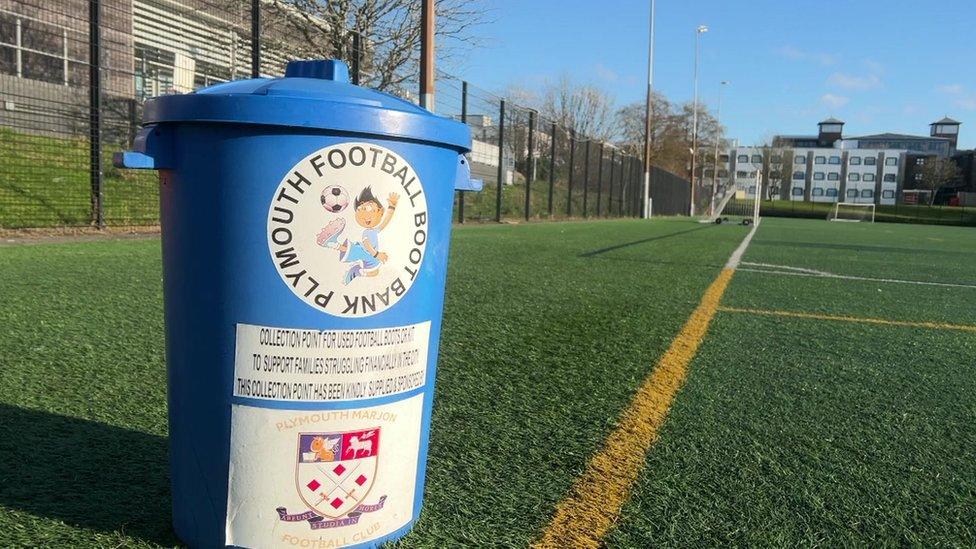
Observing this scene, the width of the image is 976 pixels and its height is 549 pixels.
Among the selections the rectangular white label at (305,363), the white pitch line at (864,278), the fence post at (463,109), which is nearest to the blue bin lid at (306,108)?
the rectangular white label at (305,363)

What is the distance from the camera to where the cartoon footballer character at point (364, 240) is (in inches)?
57.5

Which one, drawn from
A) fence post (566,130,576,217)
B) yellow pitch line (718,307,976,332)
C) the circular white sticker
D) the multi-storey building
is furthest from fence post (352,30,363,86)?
the multi-storey building

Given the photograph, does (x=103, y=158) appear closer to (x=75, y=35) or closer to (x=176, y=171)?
(x=75, y=35)

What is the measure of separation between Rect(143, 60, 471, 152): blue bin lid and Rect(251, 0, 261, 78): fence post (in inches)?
391

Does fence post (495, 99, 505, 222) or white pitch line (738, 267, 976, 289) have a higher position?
fence post (495, 99, 505, 222)

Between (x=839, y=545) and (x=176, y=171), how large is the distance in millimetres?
1758

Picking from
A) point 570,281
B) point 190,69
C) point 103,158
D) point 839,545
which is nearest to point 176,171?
point 839,545

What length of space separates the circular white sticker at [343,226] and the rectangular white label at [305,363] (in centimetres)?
7

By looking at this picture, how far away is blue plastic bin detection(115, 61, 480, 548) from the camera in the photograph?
145 cm

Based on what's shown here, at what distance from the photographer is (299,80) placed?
5.00 feet

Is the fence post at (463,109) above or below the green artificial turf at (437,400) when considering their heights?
above

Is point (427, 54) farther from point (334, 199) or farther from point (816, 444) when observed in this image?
point (334, 199)

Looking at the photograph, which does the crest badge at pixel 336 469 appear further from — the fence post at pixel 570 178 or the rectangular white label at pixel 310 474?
the fence post at pixel 570 178

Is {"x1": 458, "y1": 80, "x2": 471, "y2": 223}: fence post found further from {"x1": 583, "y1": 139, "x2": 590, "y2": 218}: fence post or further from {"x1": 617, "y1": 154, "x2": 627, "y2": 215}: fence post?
{"x1": 617, "y1": 154, "x2": 627, "y2": 215}: fence post
